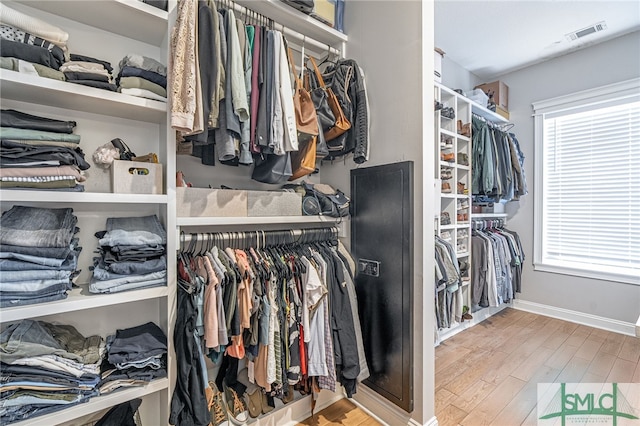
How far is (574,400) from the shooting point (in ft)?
6.43

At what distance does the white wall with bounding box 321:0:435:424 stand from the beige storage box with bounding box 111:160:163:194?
Result: 1.17m

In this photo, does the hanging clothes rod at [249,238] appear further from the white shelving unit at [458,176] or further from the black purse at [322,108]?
the white shelving unit at [458,176]

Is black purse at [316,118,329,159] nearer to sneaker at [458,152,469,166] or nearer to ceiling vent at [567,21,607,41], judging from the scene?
sneaker at [458,152,469,166]

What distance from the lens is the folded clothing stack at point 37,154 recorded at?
3.42ft

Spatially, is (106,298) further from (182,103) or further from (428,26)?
(428,26)

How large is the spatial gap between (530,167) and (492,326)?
1.94 meters

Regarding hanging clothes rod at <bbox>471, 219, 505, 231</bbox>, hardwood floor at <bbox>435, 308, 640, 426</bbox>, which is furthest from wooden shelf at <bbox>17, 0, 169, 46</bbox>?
hanging clothes rod at <bbox>471, 219, 505, 231</bbox>

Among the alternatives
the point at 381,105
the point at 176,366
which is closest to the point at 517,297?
the point at 381,105

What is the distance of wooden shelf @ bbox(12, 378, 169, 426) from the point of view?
1.05 metres

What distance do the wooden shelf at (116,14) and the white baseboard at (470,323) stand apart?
9.81ft

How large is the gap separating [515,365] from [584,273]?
1.63 metres

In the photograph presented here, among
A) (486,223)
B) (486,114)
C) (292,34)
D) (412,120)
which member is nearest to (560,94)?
(486,114)

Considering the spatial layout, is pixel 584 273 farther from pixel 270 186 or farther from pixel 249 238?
pixel 249 238

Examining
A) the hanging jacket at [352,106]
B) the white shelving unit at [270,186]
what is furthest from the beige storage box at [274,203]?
the hanging jacket at [352,106]
